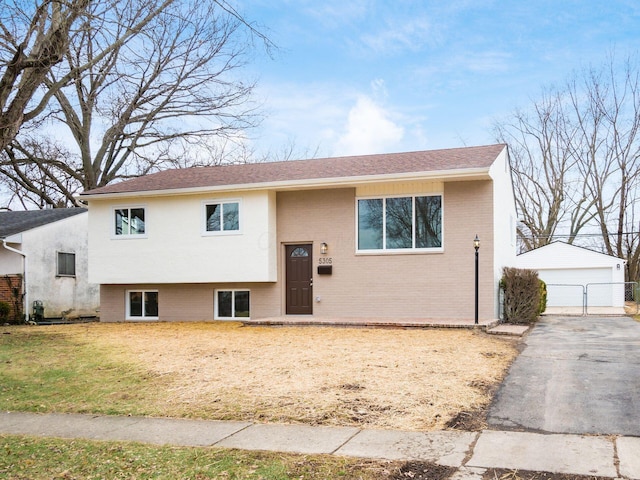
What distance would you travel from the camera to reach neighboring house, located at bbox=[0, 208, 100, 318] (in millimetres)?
18750

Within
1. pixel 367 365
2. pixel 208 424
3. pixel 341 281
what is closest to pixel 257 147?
pixel 341 281

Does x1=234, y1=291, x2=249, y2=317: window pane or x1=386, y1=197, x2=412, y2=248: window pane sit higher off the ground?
x1=386, y1=197, x2=412, y2=248: window pane

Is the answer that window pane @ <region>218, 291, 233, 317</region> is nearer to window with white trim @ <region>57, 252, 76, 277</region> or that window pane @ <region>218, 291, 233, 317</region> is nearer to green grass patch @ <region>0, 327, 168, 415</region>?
green grass patch @ <region>0, 327, 168, 415</region>

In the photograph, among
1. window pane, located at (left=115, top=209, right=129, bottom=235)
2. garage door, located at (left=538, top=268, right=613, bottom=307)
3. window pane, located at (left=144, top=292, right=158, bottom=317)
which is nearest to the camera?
window pane, located at (left=115, top=209, right=129, bottom=235)

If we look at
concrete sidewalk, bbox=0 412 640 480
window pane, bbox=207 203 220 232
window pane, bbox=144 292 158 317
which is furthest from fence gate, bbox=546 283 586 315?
concrete sidewalk, bbox=0 412 640 480

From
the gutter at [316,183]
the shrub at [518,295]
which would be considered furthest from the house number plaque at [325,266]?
the shrub at [518,295]

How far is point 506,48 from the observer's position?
60.3 feet

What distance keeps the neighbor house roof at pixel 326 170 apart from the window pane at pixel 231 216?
25.1 inches

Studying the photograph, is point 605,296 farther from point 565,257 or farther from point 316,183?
point 316,183

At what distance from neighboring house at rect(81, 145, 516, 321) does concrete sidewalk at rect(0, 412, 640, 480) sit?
9.05m

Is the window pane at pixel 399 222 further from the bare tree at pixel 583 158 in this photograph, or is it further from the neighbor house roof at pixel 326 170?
the bare tree at pixel 583 158

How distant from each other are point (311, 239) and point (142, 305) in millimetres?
5767

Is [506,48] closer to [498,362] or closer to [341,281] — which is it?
[341,281]

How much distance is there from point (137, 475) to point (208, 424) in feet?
5.15
